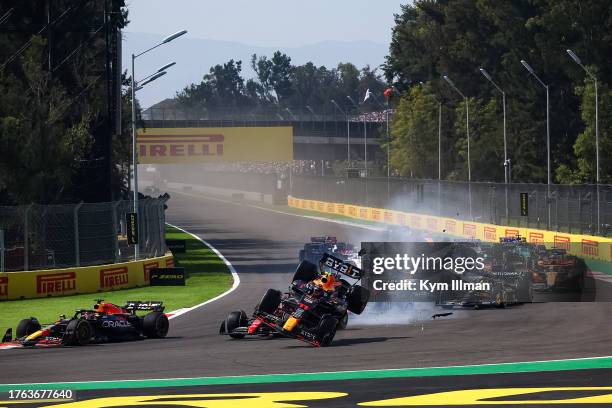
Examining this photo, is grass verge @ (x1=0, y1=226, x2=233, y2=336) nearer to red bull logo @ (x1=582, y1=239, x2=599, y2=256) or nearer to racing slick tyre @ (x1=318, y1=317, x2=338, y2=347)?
racing slick tyre @ (x1=318, y1=317, x2=338, y2=347)

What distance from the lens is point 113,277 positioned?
41.7 metres

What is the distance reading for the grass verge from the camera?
33.8 meters

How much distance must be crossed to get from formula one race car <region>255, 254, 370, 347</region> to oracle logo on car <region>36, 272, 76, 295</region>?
50.1 ft

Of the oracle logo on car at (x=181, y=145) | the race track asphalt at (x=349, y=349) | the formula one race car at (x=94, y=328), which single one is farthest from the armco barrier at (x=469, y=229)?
the formula one race car at (x=94, y=328)

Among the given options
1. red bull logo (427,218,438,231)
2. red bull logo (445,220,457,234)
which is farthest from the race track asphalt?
red bull logo (427,218,438,231)

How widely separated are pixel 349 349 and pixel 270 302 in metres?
2.18

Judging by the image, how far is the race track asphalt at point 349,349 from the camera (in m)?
20.2

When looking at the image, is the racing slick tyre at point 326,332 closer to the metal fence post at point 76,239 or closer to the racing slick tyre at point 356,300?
the racing slick tyre at point 356,300

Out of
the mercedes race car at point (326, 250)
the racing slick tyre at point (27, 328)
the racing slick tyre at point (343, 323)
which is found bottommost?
the racing slick tyre at point (343, 323)

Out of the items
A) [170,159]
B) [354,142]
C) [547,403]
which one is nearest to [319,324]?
[547,403]

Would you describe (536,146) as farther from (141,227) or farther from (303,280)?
(303,280)

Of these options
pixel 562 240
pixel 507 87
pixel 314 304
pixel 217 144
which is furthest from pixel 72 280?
pixel 217 144

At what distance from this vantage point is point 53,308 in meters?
35.5
